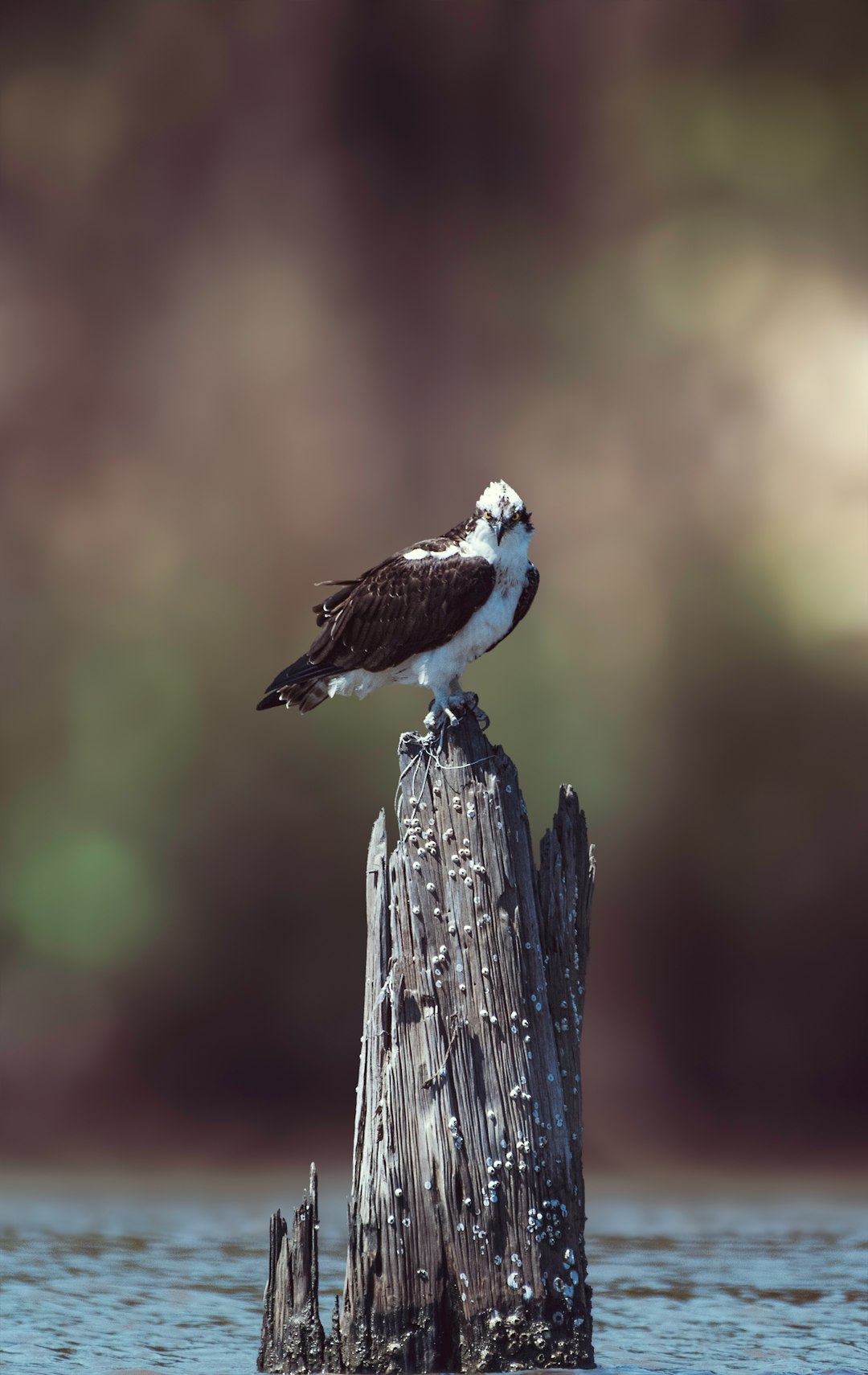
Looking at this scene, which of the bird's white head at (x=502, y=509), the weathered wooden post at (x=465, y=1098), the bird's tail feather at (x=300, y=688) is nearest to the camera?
the weathered wooden post at (x=465, y=1098)

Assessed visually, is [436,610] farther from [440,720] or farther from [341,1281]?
[341,1281]

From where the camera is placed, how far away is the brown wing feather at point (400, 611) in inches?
259

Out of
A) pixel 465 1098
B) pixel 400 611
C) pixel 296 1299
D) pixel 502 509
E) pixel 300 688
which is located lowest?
pixel 296 1299

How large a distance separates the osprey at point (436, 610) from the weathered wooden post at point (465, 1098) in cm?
72

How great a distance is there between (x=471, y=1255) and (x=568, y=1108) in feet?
2.17

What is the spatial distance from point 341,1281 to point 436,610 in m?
4.45

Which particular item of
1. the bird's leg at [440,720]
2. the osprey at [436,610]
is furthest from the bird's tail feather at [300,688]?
the bird's leg at [440,720]

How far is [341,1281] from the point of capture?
8859 mm

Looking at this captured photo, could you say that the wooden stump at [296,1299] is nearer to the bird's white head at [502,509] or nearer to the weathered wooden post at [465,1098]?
the weathered wooden post at [465,1098]

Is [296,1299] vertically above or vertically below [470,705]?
below

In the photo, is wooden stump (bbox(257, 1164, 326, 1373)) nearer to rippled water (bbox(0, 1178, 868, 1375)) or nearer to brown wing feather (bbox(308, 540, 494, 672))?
rippled water (bbox(0, 1178, 868, 1375))

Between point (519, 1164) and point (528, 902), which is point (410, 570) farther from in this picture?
point (519, 1164)

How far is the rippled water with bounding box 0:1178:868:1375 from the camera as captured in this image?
7.03 meters

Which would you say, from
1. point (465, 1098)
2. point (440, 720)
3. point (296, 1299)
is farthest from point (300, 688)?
point (296, 1299)
